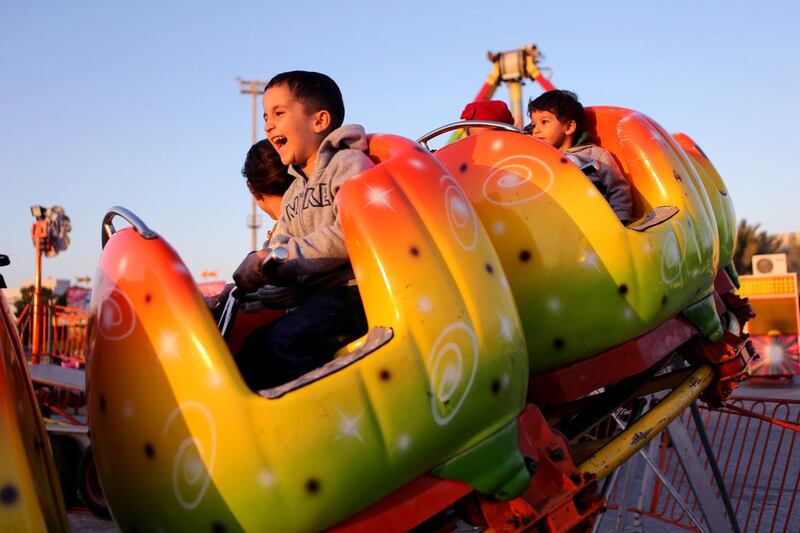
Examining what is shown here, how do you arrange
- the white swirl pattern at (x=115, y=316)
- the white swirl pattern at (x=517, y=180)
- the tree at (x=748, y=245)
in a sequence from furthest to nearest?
the tree at (x=748, y=245) < the white swirl pattern at (x=517, y=180) < the white swirl pattern at (x=115, y=316)

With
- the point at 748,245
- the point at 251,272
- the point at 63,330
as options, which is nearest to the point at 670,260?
the point at 251,272

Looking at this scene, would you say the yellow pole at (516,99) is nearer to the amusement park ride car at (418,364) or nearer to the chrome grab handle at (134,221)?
the amusement park ride car at (418,364)

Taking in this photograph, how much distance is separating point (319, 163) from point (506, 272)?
0.62 m

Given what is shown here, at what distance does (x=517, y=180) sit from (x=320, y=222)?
2.05 ft

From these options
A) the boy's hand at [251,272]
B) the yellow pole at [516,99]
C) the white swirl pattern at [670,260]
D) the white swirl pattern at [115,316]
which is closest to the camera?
the white swirl pattern at [115,316]

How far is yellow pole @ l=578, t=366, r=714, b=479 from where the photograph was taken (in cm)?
244

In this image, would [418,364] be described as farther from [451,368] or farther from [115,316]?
[115,316]

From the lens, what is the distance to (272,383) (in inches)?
81.4

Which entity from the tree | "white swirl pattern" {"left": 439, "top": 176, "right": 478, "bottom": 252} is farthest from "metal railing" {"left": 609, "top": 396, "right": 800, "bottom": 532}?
the tree

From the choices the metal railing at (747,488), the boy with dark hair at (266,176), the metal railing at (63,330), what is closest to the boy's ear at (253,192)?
the boy with dark hair at (266,176)

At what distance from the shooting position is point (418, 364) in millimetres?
1755

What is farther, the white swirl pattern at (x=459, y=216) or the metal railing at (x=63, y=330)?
the metal railing at (x=63, y=330)

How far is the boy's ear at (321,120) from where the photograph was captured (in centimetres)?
243

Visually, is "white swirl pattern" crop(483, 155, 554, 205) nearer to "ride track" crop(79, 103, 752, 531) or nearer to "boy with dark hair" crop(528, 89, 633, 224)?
"ride track" crop(79, 103, 752, 531)
